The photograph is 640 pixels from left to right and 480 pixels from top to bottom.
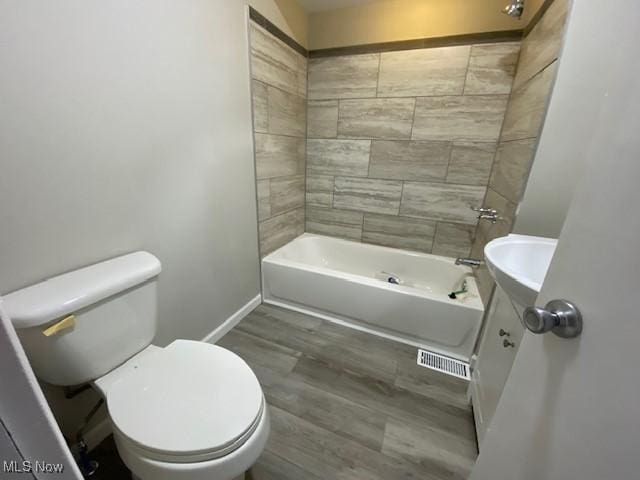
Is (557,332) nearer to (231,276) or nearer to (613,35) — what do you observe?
(613,35)

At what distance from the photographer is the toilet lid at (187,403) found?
745 millimetres

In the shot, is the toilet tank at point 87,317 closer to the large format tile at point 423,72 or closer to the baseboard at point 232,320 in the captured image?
the baseboard at point 232,320

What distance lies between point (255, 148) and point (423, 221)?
141 centimetres

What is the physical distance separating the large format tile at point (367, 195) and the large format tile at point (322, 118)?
1.32 feet

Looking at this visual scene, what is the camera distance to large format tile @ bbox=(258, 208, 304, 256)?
2062mm

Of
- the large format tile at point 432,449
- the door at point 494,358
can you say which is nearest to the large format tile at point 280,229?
the large format tile at point 432,449

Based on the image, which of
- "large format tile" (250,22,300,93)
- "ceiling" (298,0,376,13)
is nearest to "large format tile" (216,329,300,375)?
"large format tile" (250,22,300,93)

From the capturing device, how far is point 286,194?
2240 millimetres

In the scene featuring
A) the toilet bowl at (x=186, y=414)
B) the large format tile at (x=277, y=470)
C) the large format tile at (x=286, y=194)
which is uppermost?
the large format tile at (x=286, y=194)

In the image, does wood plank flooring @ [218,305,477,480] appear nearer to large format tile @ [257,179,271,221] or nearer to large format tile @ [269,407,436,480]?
large format tile @ [269,407,436,480]

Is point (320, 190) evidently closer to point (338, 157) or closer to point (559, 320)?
point (338, 157)

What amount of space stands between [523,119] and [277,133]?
4.91 feet

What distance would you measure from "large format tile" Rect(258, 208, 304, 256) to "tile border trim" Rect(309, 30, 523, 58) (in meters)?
1.29

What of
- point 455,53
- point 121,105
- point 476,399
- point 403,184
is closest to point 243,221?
point 121,105
